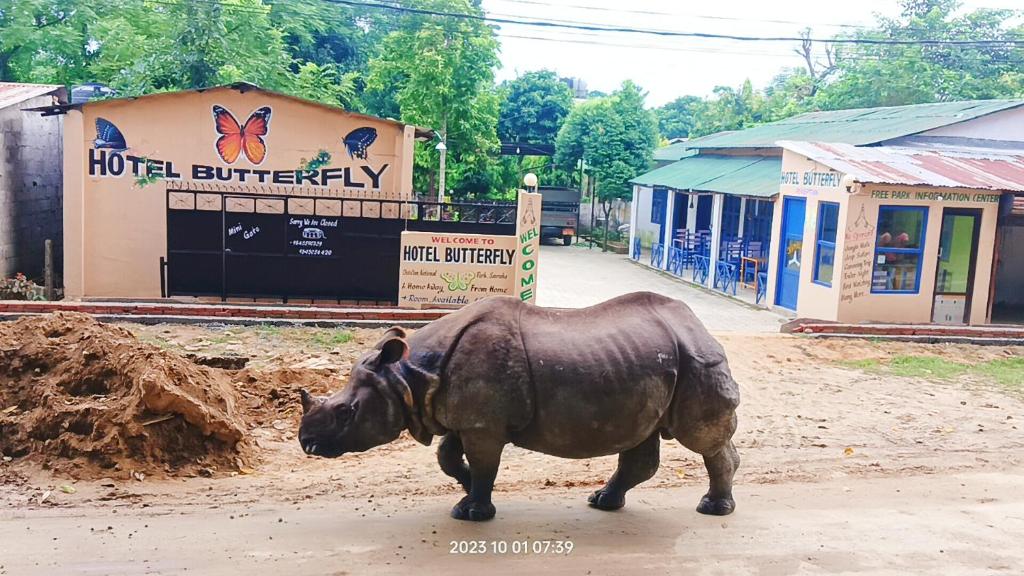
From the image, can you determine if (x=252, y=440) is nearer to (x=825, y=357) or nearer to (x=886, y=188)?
(x=825, y=357)

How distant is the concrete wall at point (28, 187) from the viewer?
1638 cm

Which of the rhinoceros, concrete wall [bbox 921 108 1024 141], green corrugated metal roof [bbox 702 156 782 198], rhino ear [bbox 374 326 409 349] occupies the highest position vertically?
concrete wall [bbox 921 108 1024 141]

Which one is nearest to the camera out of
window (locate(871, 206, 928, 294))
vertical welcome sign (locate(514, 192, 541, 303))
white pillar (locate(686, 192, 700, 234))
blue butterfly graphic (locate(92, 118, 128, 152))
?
vertical welcome sign (locate(514, 192, 541, 303))

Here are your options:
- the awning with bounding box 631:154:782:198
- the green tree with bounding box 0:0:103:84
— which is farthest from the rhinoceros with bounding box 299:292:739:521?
the green tree with bounding box 0:0:103:84

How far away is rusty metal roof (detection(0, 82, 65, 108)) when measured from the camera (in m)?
16.4

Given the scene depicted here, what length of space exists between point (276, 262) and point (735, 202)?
586 inches

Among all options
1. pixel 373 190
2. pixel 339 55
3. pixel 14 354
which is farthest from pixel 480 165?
pixel 14 354

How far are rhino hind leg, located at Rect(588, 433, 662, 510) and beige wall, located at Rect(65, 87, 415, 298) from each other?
1039 cm

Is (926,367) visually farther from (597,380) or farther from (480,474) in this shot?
(480,474)

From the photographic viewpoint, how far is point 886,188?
1655 centimetres

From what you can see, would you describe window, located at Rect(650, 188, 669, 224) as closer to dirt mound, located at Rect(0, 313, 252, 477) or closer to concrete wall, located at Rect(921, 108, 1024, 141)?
concrete wall, located at Rect(921, 108, 1024, 141)

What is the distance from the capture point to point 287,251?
602 inches

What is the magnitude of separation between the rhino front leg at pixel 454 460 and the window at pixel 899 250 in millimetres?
12478

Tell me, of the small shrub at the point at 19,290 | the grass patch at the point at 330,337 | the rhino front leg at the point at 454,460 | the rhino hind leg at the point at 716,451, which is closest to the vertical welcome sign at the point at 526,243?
A: the grass patch at the point at 330,337
